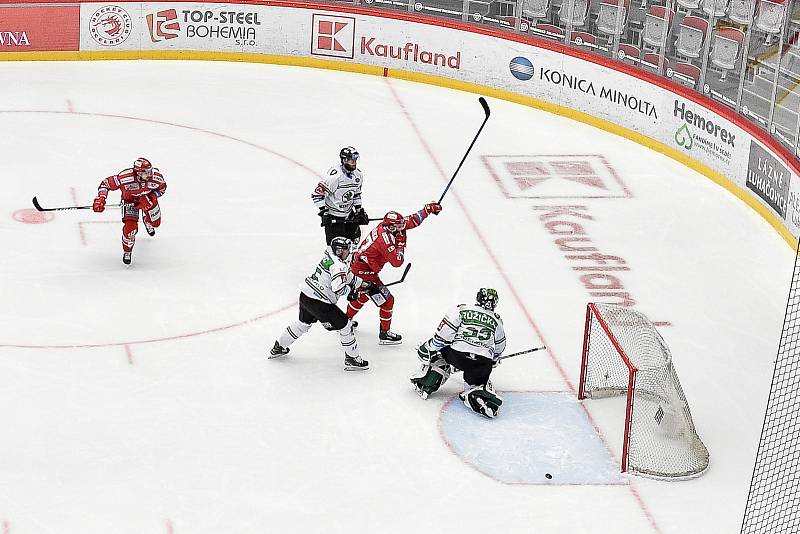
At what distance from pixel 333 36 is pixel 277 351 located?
6910mm

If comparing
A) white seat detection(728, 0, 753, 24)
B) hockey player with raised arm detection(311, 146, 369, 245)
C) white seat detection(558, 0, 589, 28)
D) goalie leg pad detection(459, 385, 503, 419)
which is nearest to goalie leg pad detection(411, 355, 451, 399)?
goalie leg pad detection(459, 385, 503, 419)

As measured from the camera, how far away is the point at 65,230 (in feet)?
39.4

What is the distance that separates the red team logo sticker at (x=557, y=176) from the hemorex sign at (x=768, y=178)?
3.61 feet

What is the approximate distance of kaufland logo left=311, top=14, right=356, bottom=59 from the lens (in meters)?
16.2

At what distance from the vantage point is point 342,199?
36.0ft

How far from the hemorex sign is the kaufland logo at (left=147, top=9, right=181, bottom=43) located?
21.4ft

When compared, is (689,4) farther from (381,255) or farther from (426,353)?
(426,353)

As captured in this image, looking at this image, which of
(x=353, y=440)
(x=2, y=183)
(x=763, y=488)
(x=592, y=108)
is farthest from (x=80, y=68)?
(x=763, y=488)

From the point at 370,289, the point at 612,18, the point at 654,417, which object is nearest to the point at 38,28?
the point at 612,18

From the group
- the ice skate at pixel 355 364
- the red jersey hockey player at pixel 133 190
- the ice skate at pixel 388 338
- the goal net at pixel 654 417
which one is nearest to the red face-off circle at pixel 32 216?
the red jersey hockey player at pixel 133 190

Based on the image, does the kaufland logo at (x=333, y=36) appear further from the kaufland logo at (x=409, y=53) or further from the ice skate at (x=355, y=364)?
the ice skate at (x=355, y=364)

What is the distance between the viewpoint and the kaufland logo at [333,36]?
16.2 meters

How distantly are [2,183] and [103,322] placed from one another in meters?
2.91

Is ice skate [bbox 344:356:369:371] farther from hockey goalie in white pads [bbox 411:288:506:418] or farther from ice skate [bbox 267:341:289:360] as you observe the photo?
hockey goalie in white pads [bbox 411:288:506:418]
